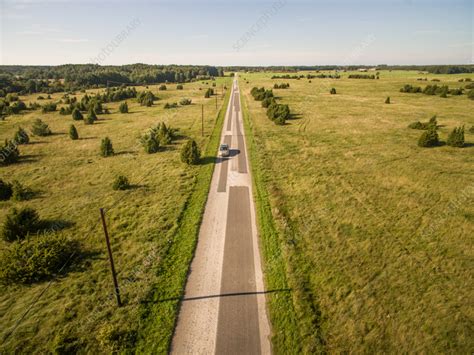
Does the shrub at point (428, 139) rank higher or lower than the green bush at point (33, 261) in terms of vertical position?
higher

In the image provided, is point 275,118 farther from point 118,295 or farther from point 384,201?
point 118,295

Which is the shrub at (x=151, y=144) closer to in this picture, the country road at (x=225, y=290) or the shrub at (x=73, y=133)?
the shrub at (x=73, y=133)

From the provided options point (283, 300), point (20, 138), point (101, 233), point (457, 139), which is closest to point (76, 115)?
point (20, 138)

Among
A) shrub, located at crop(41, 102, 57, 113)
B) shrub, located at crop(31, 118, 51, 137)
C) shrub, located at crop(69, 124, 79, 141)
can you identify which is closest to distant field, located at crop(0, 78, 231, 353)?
shrub, located at crop(69, 124, 79, 141)

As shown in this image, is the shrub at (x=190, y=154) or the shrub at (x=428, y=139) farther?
the shrub at (x=428, y=139)

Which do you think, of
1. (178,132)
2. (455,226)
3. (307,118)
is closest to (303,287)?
(455,226)

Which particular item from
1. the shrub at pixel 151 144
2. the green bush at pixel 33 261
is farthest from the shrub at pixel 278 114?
the green bush at pixel 33 261

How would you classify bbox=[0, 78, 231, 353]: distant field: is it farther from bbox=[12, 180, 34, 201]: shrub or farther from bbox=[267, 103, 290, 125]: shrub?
bbox=[267, 103, 290, 125]: shrub
